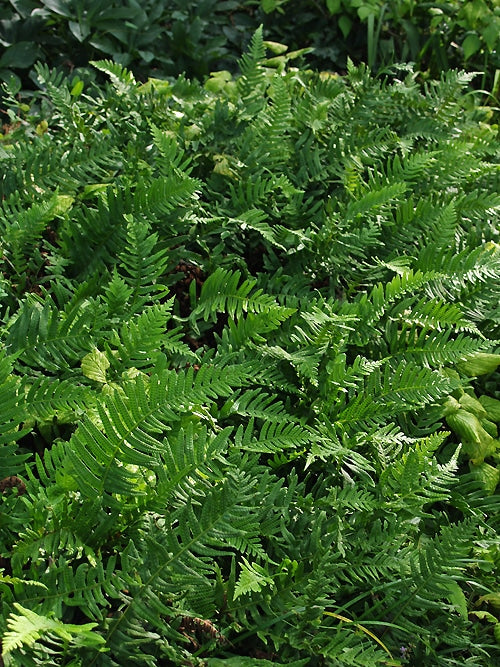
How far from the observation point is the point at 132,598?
1.53 m

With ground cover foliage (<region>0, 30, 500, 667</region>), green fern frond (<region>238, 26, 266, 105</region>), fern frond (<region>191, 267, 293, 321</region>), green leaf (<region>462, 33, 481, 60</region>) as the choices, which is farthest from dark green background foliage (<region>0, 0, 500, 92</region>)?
fern frond (<region>191, 267, 293, 321</region>)

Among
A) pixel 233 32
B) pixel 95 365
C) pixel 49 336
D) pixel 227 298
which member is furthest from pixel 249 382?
pixel 233 32

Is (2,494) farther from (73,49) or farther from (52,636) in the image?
(73,49)

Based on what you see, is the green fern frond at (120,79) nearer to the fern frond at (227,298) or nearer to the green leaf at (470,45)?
the fern frond at (227,298)

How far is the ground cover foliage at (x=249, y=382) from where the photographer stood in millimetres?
1590

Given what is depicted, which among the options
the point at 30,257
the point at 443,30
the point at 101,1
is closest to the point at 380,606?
the point at 30,257

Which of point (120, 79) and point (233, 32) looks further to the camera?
point (233, 32)

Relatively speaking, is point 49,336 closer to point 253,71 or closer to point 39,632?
point 39,632

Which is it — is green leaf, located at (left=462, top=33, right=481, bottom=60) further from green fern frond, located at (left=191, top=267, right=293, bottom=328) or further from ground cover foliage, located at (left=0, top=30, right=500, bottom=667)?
green fern frond, located at (left=191, top=267, right=293, bottom=328)

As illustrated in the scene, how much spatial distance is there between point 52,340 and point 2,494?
43 cm

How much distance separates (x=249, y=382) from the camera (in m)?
2.16

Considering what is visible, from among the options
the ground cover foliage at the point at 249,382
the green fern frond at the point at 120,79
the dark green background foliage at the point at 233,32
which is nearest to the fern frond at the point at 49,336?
the ground cover foliage at the point at 249,382

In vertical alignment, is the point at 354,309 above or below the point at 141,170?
below

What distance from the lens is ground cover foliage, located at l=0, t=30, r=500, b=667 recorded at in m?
1.59
